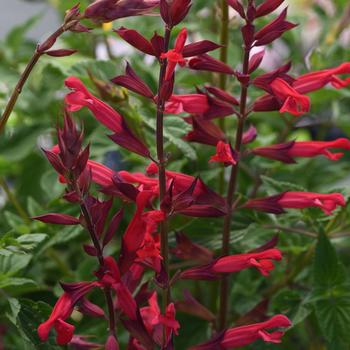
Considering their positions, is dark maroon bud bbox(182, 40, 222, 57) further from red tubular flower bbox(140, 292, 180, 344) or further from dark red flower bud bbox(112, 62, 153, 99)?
red tubular flower bbox(140, 292, 180, 344)

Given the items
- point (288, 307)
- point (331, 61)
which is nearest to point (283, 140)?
point (331, 61)

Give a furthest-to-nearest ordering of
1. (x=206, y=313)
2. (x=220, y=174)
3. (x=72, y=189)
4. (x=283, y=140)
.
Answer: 1. (x=283, y=140)
2. (x=220, y=174)
3. (x=206, y=313)
4. (x=72, y=189)

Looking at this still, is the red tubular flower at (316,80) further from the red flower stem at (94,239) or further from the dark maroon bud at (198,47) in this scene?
the red flower stem at (94,239)

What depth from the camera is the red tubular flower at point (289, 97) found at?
0.54 meters

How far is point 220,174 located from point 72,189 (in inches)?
11.9

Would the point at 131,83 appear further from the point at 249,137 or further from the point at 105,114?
the point at 249,137

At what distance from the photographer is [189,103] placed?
584 mm

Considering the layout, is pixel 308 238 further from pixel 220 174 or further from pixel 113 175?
pixel 113 175

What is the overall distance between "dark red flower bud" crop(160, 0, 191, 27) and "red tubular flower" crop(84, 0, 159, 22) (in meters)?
0.02

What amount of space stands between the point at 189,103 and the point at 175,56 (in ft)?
0.37

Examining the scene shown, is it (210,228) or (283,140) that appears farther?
(283,140)

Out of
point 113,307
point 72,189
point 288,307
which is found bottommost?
point 288,307

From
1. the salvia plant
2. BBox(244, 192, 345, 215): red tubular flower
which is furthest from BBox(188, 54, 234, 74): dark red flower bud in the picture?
BBox(244, 192, 345, 215): red tubular flower

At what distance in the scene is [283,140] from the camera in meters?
0.91
